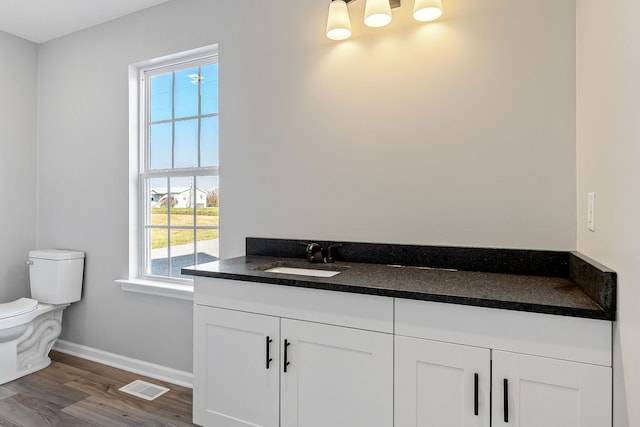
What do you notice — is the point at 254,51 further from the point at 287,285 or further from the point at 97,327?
the point at 97,327

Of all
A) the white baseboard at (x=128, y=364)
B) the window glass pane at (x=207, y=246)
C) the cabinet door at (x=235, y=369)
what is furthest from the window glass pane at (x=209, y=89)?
the white baseboard at (x=128, y=364)

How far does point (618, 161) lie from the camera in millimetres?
1072

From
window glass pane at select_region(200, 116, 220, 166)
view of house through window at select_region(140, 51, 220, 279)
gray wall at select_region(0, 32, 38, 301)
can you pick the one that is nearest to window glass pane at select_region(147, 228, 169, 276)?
view of house through window at select_region(140, 51, 220, 279)

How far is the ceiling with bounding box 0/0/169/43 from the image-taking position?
2674 millimetres

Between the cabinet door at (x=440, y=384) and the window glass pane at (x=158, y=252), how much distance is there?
2006 millimetres

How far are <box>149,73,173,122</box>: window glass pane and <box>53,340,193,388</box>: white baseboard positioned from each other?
5.92 ft

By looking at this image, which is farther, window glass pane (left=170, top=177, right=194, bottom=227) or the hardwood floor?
window glass pane (left=170, top=177, right=194, bottom=227)

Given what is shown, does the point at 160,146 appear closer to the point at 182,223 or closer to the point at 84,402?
the point at 182,223

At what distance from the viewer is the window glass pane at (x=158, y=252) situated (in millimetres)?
2807

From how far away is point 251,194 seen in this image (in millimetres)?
2379

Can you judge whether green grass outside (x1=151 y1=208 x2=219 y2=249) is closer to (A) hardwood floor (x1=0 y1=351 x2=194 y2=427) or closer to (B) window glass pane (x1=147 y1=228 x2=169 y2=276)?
(B) window glass pane (x1=147 y1=228 x2=169 y2=276)

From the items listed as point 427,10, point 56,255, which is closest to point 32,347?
point 56,255

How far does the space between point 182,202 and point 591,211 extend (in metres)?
2.40

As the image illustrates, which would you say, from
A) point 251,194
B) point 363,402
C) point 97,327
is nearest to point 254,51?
point 251,194
